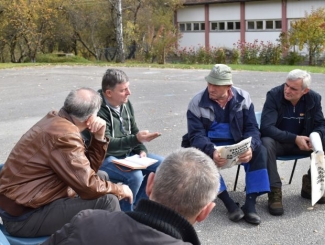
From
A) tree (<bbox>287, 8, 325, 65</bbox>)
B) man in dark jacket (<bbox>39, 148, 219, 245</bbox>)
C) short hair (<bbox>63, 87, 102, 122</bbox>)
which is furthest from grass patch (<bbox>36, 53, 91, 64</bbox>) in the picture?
man in dark jacket (<bbox>39, 148, 219, 245</bbox>)

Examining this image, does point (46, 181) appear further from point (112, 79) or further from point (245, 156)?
point (245, 156)

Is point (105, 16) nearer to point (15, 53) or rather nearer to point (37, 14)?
point (37, 14)

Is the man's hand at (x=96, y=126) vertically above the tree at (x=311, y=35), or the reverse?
the tree at (x=311, y=35)

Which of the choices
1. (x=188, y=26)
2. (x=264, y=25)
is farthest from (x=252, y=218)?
(x=188, y=26)

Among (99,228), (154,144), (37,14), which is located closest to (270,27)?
(37,14)

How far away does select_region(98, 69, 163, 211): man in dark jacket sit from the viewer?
4.69m

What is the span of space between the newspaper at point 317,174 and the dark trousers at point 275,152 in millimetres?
409

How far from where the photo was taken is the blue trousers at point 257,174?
506 centimetres

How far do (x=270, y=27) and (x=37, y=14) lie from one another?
18.3 meters

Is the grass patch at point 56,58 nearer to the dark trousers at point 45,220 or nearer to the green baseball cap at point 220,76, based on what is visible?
the green baseball cap at point 220,76

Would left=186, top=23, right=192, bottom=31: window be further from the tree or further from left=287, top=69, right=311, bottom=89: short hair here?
left=287, top=69, right=311, bottom=89: short hair

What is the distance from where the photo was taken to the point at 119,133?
506cm

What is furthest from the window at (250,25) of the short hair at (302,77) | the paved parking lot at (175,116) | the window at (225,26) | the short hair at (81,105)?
the short hair at (81,105)

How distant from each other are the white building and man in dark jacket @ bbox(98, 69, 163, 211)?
35.4 meters
